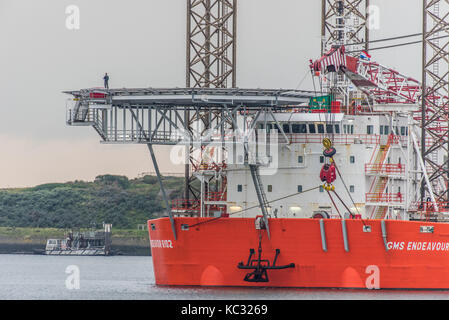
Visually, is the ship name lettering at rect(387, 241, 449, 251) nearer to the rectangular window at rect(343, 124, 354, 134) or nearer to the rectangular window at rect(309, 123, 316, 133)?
the rectangular window at rect(343, 124, 354, 134)

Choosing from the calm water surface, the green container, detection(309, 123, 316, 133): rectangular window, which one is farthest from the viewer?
the green container

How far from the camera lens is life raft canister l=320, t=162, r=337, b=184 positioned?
152 ft

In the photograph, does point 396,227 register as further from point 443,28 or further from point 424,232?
point 443,28

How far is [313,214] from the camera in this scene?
47562 millimetres

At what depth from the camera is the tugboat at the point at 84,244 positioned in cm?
12172

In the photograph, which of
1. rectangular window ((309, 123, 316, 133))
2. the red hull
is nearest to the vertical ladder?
the red hull

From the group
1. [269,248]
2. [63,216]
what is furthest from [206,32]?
Result: [63,216]

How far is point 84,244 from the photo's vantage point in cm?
12362

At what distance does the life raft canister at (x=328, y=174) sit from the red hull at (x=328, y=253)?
1.86 metres

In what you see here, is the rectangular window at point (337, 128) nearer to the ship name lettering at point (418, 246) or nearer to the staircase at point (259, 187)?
the staircase at point (259, 187)

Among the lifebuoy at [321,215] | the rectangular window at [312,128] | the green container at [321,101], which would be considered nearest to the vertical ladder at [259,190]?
the lifebuoy at [321,215]

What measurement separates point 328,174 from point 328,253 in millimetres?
3341

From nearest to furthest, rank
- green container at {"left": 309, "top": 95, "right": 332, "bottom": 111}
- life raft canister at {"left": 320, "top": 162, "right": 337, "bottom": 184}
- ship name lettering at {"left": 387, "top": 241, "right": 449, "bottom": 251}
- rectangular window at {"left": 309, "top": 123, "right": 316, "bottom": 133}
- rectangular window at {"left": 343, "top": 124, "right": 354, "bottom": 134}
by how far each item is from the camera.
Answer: ship name lettering at {"left": 387, "top": 241, "right": 449, "bottom": 251}
life raft canister at {"left": 320, "top": 162, "right": 337, "bottom": 184}
rectangular window at {"left": 309, "top": 123, "right": 316, "bottom": 133}
rectangular window at {"left": 343, "top": 124, "right": 354, "bottom": 134}
green container at {"left": 309, "top": 95, "right": 332, "bottom": 111}

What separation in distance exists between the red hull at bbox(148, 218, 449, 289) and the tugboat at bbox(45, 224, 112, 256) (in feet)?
246
